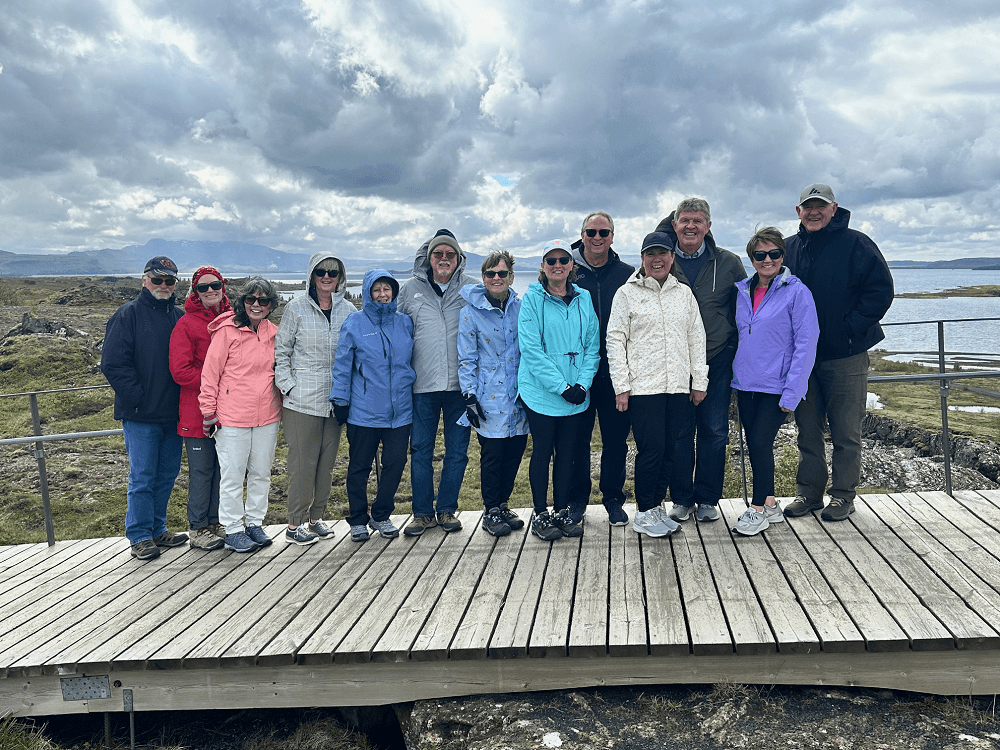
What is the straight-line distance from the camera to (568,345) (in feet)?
14.8

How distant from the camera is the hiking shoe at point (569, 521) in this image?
4.86m

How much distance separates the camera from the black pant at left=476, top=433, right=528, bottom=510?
476 centimetres

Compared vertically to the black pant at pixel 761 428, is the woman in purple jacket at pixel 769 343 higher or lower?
higher

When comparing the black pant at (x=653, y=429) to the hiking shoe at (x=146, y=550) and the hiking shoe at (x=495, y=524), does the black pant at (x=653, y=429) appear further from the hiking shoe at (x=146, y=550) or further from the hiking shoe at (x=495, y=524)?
the hiking shoe at (x=146, y=550)

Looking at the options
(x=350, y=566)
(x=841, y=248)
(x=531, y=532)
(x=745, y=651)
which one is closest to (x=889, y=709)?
(x=745, y=651)

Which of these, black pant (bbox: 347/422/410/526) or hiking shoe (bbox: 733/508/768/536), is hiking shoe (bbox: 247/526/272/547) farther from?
hiking shoe (bbox: 733/508/768/536)

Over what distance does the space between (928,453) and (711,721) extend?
10231 millimetres

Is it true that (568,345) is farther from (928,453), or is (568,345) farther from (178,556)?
(928,453)

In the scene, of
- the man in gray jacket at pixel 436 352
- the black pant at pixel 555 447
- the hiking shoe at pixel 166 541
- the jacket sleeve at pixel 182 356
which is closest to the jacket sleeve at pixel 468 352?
the man in gray jacket at pixel 436 352

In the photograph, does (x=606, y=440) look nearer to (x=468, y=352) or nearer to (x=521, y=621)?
(x=468, y=352)

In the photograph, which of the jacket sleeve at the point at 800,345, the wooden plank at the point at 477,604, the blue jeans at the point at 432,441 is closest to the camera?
the wooden plank at the point at 477,604

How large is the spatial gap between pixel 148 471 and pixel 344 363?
65.7 inches

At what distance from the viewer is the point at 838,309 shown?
4.60 metres

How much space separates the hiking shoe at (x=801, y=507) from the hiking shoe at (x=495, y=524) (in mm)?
2132
